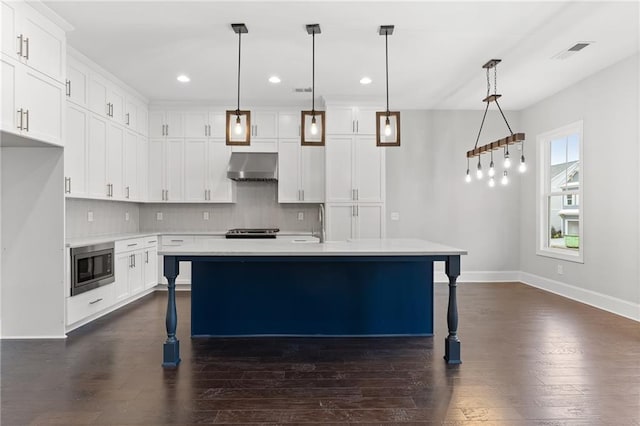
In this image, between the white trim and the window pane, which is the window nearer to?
the window pane

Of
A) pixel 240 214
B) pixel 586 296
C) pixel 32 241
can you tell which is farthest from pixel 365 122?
pixel 32 241

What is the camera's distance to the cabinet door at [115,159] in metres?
5.05

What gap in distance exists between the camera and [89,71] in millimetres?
4594

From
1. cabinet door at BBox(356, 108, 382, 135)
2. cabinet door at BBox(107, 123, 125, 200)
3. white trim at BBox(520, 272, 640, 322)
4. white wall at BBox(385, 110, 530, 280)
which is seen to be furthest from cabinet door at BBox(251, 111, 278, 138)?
white trim at BBox(520, 272, 640, 322)

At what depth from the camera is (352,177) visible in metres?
6.08

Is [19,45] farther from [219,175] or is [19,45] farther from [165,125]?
[219,175]

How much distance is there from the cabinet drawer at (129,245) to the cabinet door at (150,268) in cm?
22

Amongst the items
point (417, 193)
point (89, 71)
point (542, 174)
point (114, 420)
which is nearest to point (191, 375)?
point (114, 420)

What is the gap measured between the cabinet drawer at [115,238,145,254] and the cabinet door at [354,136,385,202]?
3.20m

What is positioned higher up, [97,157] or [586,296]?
[97,157]

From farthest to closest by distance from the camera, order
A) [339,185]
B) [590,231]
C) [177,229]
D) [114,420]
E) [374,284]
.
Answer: [177,229], [339,185], [590,231], [374,284], [114,420]

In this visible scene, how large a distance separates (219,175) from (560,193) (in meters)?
5.23

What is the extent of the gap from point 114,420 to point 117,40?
357 cm

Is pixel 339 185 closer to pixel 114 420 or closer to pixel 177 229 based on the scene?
pixel 177 229
